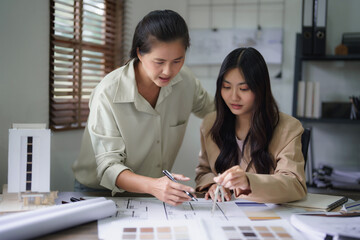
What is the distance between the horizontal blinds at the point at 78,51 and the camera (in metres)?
2.08

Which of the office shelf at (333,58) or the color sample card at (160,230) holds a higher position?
the office shelf at (333,58)

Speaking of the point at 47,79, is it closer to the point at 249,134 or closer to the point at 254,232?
the point at 249,134

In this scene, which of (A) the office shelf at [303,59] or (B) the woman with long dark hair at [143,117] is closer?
(B) the woman with long dark hair at [143,117]

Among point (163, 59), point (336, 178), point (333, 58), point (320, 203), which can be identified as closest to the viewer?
point (320, 203)

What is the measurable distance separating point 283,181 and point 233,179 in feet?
0.69

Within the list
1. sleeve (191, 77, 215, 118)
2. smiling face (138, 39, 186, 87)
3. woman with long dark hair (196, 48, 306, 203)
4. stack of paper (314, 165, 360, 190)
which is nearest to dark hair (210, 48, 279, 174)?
woman with long dark hair (196, 48, 306, 203)

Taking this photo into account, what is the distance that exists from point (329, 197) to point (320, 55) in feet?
5.00

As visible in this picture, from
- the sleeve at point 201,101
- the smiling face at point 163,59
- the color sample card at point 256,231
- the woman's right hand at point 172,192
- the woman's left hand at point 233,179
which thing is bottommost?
the color sample card at point 256,231

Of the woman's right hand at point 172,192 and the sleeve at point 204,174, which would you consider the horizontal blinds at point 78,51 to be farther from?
the woman's right hand at point 172,192

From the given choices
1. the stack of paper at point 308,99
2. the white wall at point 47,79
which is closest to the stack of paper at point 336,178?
the white wall at point 47,79

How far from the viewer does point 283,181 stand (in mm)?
1325

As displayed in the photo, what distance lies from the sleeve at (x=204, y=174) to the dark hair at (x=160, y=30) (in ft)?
1.54

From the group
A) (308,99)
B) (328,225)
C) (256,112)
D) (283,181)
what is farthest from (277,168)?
(308,99)

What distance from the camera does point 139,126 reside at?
5.35ft
